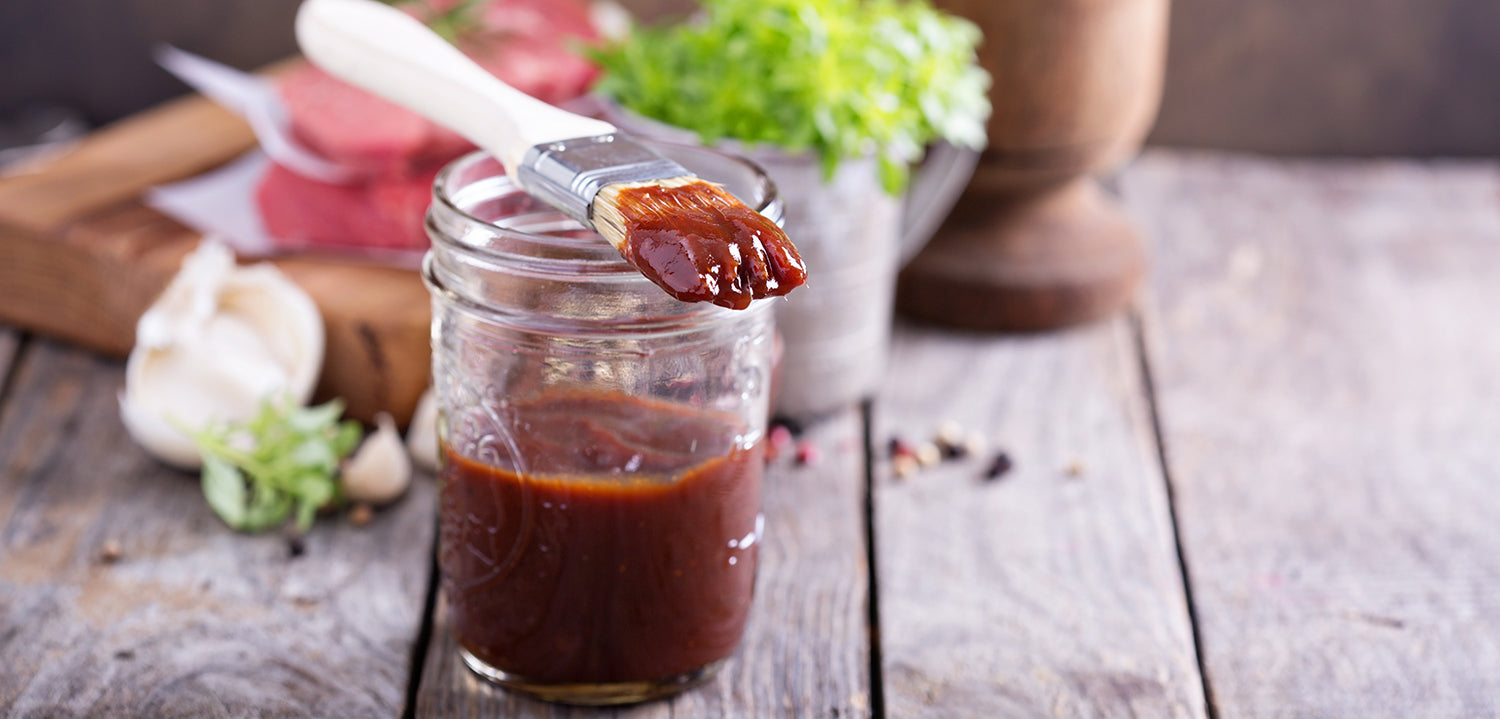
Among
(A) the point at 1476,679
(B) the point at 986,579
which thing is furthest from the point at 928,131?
(A) the point at 1476,679

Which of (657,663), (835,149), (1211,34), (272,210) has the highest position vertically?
(1211,34)

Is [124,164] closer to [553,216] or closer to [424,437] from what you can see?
[424,437]

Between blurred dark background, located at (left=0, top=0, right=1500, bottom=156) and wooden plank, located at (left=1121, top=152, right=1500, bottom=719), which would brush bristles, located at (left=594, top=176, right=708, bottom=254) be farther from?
blurred dark background, located at (left=0, top=0, right=1500, bottom=156)

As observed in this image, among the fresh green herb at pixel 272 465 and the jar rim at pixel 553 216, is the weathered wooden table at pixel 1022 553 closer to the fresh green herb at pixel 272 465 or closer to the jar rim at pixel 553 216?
the fresh green herb at pixel 272 465

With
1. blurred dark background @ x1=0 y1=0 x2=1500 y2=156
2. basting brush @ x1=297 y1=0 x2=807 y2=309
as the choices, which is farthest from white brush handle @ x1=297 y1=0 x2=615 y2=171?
blurred dark background @ x1=0 y1=0 x2=1500 y2=156

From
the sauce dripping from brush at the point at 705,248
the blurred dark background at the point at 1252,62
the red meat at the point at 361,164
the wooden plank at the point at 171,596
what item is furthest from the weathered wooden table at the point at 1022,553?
the blurred dark background at the point at 1252,62

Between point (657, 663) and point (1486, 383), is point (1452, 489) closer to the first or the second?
point (1486, 383)

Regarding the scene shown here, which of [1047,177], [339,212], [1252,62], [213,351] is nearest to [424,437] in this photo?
[213,351]
